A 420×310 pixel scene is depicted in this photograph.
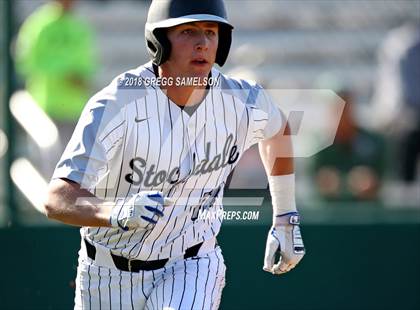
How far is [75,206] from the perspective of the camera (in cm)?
398

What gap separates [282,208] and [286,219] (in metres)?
0.07

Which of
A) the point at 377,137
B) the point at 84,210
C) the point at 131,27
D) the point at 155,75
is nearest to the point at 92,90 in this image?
the point at 131,27

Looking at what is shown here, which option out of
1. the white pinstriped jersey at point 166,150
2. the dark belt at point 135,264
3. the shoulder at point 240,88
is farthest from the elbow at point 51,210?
the shoulder at point 240,88

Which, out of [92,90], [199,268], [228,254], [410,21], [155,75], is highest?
[410,21]

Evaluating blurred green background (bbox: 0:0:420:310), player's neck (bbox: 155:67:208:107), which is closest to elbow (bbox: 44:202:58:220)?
player's neck (bbox: 155:67:208:107)

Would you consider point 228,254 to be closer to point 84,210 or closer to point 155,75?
point 155,75

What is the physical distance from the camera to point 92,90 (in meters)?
8.70

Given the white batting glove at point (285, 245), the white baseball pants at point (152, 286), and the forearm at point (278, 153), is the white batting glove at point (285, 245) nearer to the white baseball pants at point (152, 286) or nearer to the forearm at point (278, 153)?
the forearm at point (278, 153)

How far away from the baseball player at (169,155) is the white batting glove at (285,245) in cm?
3

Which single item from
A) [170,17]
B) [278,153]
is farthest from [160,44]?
[278,153]

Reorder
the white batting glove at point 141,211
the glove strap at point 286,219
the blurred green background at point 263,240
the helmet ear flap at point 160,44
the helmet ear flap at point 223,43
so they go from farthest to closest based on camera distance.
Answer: the blurred green background at point 263,240 → the glove strap at point 286,219 → the helmet ear flap at point 223,43 → the helmet ear flap at point 160,44 → the white batting glove at point 141,211

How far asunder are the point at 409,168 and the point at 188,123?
4.48 meters

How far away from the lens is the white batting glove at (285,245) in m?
4.76

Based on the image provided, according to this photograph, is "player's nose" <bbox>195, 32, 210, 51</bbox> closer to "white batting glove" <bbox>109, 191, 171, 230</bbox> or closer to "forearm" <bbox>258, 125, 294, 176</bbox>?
"forearm" <bbox>258, 125, 294, 176</bbox>
